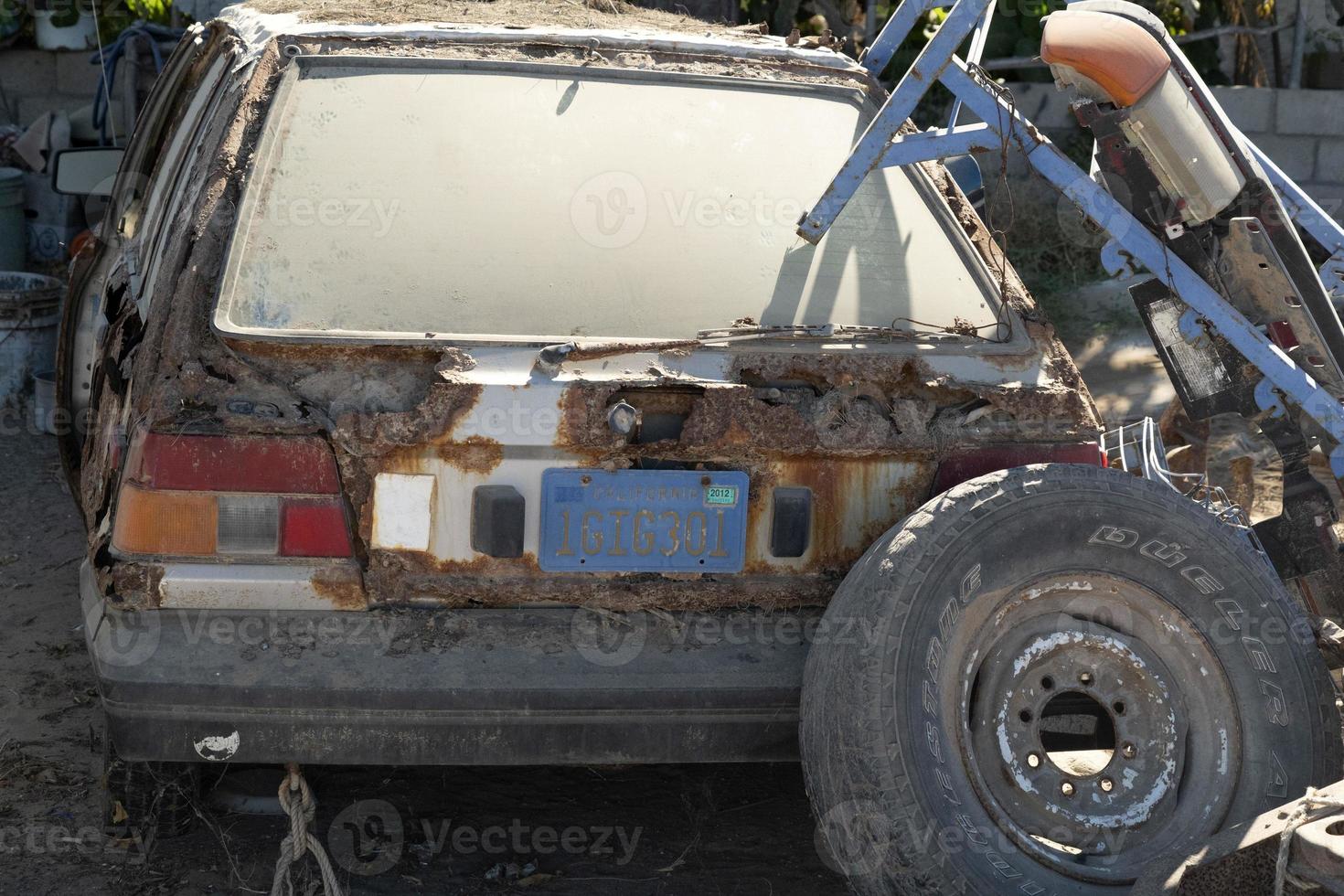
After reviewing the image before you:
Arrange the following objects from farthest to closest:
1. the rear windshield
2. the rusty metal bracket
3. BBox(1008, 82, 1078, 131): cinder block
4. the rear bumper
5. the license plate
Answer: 1. BBox(1008, 82, 1078, 131): cinder block
2. the rear windshield
3. the license plate
4. the rear bumper
5. the rusty metal bracket

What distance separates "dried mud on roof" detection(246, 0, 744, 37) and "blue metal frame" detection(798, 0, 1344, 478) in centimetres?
84

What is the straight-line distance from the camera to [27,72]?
831 centimetres

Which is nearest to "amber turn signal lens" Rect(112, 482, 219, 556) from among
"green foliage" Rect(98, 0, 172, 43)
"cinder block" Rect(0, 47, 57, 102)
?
"green foliage" Rect(98, 0, 172, 43)

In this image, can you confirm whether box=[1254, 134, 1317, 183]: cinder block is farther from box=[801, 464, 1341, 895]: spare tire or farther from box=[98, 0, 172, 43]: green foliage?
box=[98, 0, 172, 43]: green foliage

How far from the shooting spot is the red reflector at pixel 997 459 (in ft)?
9.37

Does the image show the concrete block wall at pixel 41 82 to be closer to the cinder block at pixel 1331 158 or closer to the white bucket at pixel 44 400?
the white bucket at pixel 44 400

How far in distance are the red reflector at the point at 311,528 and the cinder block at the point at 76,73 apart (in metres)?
6.69

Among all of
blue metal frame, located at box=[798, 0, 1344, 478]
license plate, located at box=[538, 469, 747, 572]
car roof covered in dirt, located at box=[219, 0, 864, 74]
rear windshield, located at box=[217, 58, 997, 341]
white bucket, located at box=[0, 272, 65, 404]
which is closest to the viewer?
license plate, located at box=[538, 469, 747, 572]

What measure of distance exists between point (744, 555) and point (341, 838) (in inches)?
49.7

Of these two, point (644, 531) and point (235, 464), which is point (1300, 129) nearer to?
point (644, 531)

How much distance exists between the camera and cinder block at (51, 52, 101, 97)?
8.23m

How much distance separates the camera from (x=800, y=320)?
296 cm

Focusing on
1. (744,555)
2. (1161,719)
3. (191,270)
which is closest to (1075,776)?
(1161,719)

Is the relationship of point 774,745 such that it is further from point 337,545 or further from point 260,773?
point 260,773
